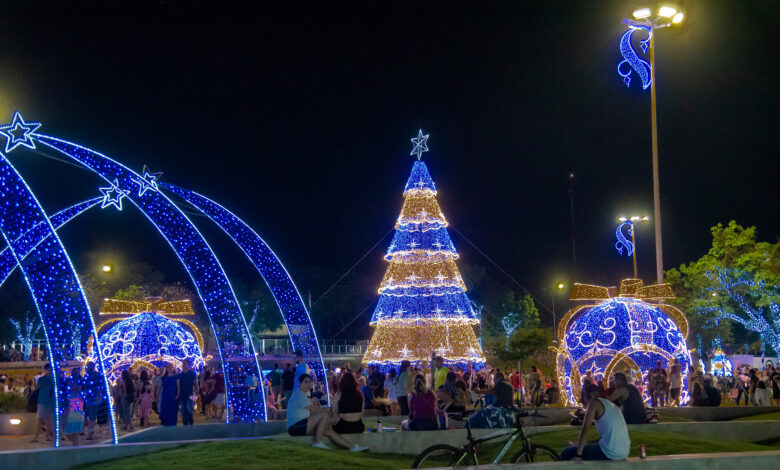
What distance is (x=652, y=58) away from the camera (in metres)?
24.9

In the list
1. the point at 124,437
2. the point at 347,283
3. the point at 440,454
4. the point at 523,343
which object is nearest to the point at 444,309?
the point at 523,343

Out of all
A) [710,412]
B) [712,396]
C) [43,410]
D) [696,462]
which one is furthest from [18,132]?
[712,396]

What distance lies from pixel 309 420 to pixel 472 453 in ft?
10.7

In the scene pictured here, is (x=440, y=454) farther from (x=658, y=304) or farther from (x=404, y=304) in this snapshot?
(x=404, y=304)

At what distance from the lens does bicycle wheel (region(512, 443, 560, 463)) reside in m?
8.75

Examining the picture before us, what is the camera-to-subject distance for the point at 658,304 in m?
21.4

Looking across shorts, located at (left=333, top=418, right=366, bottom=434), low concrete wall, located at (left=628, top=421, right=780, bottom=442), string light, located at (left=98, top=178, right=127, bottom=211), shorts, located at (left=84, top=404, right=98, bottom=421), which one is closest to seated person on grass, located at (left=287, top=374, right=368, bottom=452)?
shorts, located at (left=333, top=418, right=366, bottom=434)

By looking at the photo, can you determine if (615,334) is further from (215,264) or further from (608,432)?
(608,432)

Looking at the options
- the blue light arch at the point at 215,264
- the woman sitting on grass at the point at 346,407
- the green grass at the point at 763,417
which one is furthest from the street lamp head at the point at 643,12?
the woman sitting on grass at the point at 346,407

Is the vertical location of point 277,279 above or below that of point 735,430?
above

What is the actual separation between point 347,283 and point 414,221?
4541 cm

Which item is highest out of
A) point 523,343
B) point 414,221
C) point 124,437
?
point 414,221

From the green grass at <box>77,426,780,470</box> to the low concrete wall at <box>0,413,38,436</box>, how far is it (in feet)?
30.2

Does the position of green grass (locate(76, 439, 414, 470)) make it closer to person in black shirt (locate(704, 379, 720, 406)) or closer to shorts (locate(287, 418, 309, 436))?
shorts (locate(287, 418, 309, 436))
